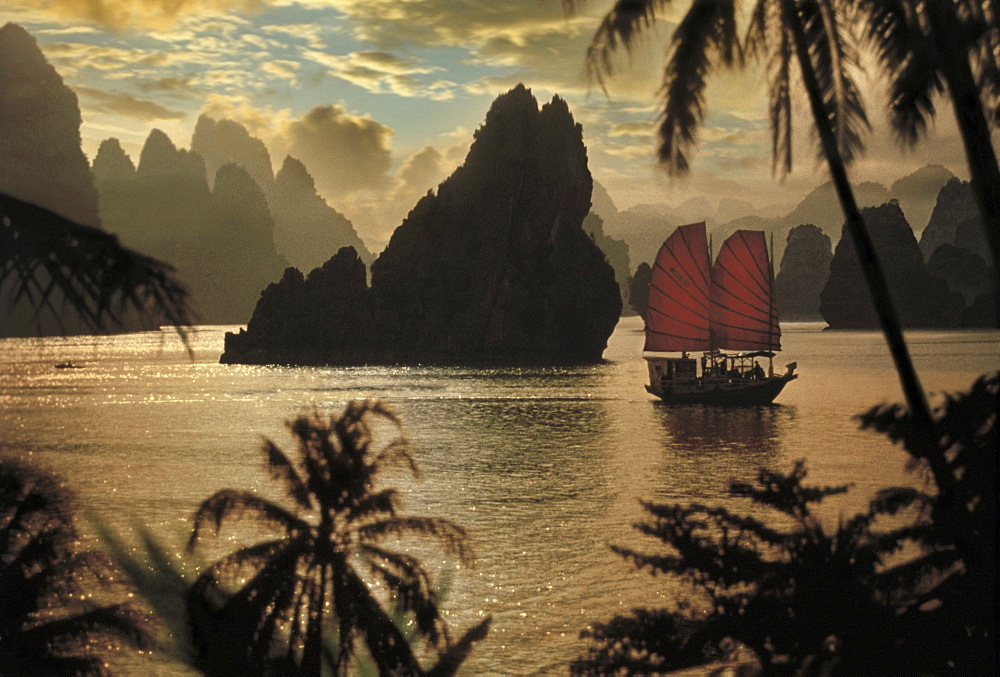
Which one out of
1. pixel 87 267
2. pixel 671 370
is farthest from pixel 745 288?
pixel 87 267

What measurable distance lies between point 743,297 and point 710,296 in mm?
3155

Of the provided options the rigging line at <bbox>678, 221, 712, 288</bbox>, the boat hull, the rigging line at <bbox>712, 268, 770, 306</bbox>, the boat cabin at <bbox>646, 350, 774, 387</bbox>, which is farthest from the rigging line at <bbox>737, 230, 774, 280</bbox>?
the boat hull

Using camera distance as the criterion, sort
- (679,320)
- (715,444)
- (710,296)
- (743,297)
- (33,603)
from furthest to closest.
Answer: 1. (679,320)
2. (710,296)
3. (743,297)
4. (715,444)
5. (33,603)

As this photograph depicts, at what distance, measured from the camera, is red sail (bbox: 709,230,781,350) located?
8406 centimetres

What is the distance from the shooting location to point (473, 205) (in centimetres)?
17262

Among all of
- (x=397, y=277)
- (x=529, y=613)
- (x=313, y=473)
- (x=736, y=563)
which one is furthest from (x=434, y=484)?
(x=397, y=277)

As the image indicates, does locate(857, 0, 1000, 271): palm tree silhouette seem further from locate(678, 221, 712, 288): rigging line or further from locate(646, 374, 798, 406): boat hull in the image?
Result: locate(646, 374, 798, 406): boat hull

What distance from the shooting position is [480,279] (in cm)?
16838

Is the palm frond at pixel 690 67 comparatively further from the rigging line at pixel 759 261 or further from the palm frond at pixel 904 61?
the rigging line at pixel 759 261

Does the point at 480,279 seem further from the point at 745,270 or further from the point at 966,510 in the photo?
the point at 966,510

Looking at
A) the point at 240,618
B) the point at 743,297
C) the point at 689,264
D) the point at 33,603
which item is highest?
the point at 689,264

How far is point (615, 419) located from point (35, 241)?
8424 centimetres

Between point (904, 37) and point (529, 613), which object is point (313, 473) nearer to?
point (904, 37)

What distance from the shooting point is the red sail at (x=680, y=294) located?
285 feet
